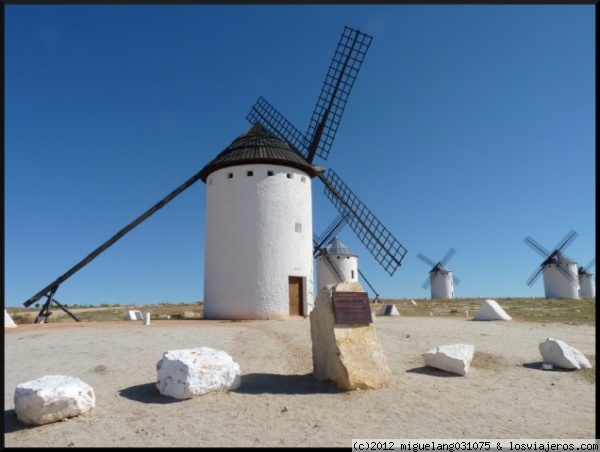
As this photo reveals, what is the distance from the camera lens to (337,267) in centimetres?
3819

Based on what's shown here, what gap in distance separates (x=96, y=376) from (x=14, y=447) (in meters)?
2.75

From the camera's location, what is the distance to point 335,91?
73.6ft

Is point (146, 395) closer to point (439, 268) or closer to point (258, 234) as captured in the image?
point (258, 234)

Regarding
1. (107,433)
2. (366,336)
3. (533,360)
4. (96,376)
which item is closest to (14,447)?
(107,433)

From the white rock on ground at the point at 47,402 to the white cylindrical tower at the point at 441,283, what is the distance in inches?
2314

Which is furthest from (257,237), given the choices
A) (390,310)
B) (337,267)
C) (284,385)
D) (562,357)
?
(337,267)

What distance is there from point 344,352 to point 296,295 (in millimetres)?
11201

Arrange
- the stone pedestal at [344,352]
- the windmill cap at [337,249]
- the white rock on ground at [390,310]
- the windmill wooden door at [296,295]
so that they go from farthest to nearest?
the windmill cap at [337,249], the white rock on ground at [390,310], the windmill wooden door at [296,295], the stone pedestal at [344,352]

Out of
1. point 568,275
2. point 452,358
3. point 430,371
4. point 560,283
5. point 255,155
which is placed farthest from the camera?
point 560,283

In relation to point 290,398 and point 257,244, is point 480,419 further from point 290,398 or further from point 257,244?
point 257,244

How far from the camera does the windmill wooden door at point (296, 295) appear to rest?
17.8 m

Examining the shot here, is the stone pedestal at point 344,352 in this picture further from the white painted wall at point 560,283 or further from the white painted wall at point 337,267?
the white painted wall at point 560,283

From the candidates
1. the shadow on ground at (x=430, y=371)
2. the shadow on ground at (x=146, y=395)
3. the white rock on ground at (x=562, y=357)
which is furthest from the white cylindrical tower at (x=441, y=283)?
the shadow on ground at (x=146, y=395)

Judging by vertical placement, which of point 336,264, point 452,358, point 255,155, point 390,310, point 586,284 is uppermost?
point 255,155
